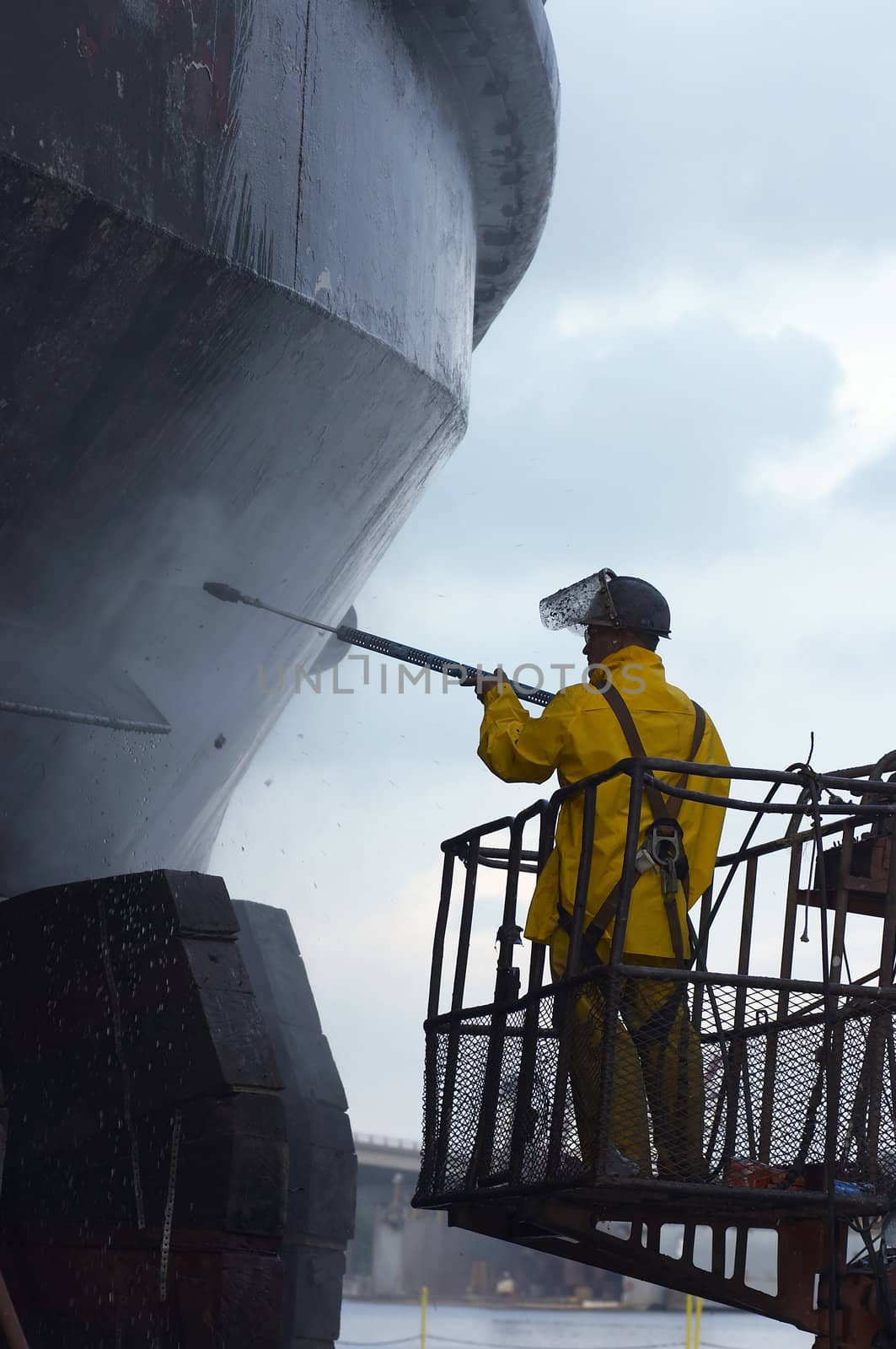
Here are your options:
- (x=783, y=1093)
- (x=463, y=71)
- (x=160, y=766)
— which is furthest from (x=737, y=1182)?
(x=463, y=71)

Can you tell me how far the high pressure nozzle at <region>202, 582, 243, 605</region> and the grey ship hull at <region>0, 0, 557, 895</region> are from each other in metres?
0.05

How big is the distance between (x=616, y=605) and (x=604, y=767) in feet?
1.75

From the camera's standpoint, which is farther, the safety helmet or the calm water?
the calm water

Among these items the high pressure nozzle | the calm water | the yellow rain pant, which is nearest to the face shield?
the yellow rain pant

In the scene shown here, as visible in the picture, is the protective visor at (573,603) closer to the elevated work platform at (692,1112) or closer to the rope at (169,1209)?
the elevated work platform at (692,1112)

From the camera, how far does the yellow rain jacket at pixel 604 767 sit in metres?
3.77

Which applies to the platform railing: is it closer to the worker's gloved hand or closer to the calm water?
the worker's gloved hand

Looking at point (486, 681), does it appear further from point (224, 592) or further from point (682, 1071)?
point (224, 592)


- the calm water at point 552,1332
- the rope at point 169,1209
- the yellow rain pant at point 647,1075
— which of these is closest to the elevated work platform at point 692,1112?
the yellow rain pant at point 647,1075

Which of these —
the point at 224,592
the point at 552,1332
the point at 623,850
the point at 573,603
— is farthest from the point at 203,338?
the point at 552,1332

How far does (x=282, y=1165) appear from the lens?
5254mm

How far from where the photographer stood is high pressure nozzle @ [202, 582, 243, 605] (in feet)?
20.3

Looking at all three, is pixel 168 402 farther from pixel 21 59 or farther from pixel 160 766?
pixel 160 766

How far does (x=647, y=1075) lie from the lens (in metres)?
3.72
